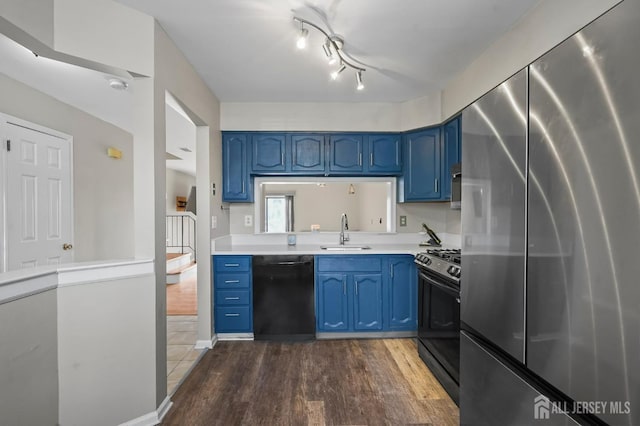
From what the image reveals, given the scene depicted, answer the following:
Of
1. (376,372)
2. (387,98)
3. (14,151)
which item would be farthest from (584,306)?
(14,151)

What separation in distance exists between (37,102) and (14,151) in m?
0.59

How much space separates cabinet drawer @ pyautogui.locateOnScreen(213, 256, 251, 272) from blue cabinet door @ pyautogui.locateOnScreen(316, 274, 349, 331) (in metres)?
0.74

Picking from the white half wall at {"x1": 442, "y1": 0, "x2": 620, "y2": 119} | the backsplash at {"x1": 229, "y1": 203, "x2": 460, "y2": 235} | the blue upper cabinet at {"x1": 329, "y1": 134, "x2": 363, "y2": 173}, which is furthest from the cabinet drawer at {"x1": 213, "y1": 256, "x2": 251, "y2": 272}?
the white half wall at {"x1": 442, "y1": 0, "x2": 620, "y2": 119}

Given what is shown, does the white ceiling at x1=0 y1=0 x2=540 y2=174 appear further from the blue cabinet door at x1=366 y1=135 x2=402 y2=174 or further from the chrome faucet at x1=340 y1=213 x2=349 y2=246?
the chrome faucet at x1=340 y1=213 x2=349 y2=246

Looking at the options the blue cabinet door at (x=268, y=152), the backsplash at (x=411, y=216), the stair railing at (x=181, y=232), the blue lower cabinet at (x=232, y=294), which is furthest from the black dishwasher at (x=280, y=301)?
the stair railing at (x=181, y=232)

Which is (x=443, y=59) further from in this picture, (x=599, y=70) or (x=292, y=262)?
(x=292, y=262)

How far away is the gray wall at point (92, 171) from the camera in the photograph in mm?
2816

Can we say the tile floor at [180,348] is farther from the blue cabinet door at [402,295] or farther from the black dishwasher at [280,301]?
the blue cabinet door at [402,295]

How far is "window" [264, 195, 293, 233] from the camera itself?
3527 millimetres

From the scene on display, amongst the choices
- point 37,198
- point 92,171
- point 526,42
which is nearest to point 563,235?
point 526,42

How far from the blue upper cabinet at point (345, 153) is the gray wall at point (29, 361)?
258cm

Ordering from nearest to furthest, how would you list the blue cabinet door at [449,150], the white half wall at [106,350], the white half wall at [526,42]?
the white half wall at [526,42], the white half wall at [106,350], the blue cabinet door at [449,150]

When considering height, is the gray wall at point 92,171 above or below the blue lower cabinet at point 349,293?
above

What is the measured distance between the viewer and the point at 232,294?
2893 millimetres
